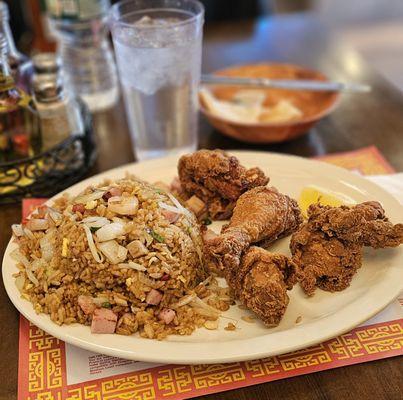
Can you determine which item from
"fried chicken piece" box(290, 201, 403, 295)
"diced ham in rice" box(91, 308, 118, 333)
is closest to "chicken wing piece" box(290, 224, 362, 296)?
"fried chicken piece" box(290, 201, 403, 295)

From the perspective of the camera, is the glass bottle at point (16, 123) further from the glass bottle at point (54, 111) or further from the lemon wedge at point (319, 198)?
the lemon wedge at point (319, 198)

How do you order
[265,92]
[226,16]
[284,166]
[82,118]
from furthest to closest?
[226,16], [265,92], [82,118], [284,166]

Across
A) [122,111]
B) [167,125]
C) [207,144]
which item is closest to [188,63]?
[167,125]

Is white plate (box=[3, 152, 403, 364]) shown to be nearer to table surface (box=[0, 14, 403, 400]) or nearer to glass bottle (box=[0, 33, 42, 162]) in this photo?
table surface (box=[0, 14, 403, 400])

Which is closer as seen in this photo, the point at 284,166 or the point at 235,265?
the point at 235,265

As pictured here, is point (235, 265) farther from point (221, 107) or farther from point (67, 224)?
point (221, 107)

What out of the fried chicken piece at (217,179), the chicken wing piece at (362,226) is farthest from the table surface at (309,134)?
the fried chicken piece at (217,179)
